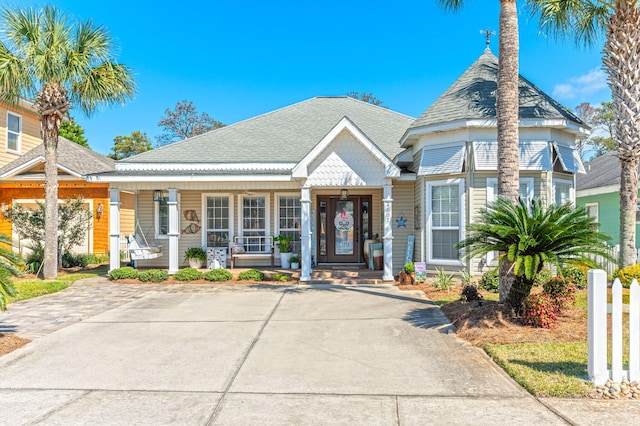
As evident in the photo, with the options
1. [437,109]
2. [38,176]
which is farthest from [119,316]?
[38,176]

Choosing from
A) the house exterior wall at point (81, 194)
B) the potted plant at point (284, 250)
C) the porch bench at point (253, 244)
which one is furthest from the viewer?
the house exterior wall at point (81, 194)

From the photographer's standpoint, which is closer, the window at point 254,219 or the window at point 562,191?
the window at point 562,191

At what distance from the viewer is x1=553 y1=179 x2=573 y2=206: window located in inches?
446

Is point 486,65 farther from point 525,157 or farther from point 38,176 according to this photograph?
point 38,176

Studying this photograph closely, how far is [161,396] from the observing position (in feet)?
14.7

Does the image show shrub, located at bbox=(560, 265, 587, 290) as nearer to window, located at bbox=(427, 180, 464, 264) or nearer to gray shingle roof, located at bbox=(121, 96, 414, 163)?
window, located at bbox=(427, 180, 464, 264)

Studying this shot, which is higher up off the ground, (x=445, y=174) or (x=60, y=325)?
(x=445, y=174)

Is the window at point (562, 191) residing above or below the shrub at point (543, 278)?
above

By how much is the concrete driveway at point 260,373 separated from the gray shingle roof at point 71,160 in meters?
11.9

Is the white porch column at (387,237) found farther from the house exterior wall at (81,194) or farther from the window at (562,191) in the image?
the house exterior wall at (81,194)

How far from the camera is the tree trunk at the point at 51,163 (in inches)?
507

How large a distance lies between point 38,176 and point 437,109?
51.8 feet

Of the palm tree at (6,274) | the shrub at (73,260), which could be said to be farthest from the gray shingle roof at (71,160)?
the palm tree at (6,274)

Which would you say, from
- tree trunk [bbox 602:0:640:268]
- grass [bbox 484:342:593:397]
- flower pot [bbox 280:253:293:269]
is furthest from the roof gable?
grass [bbox 484:342:593:397]
